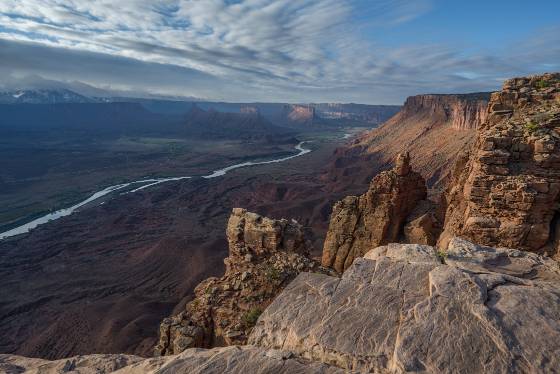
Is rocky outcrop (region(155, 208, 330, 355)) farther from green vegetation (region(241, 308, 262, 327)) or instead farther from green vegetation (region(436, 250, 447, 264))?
green vegetation (region(436, 250, 447, 264))

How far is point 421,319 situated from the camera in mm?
6598

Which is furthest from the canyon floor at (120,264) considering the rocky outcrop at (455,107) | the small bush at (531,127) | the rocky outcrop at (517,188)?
the rocky outcrop at (455,107)

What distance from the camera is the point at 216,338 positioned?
42.4ft

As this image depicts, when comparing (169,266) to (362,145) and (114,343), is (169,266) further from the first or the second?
(362,145)

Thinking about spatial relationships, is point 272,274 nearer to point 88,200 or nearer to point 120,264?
point 120,264

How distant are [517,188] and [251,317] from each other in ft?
42.7

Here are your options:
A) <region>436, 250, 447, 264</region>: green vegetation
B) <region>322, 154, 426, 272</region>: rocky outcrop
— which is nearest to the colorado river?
<region>322, 154, 426, 272</region>: rocky outcrop

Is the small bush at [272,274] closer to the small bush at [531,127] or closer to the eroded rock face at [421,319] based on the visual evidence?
the eroded rock face at [421,319]

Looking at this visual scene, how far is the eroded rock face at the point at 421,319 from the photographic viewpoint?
19.1 feet

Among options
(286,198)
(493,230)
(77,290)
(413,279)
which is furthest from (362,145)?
(413,279)

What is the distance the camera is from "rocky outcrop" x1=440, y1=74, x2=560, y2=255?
1549 cm

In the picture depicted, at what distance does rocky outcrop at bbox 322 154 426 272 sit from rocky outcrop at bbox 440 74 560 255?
5.30 metres

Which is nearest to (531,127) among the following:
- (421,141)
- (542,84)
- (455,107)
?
(542,84)

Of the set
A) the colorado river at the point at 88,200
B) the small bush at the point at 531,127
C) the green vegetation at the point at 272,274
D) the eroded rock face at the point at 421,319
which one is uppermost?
the small bush at the point at 531,127
